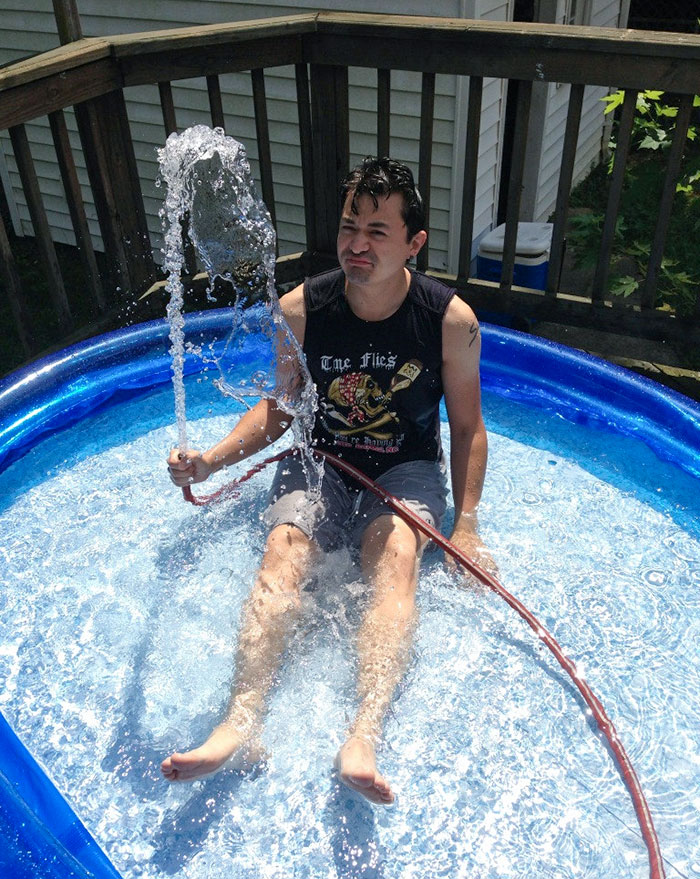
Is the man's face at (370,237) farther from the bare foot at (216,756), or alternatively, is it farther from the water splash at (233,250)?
the bare foot at (216,756)

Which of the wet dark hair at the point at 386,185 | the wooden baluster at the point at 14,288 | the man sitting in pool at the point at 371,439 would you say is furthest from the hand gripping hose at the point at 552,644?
the wooden baluster at the point at 14,288

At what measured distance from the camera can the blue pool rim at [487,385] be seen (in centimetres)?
307

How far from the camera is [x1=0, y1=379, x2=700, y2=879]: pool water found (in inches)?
73.5

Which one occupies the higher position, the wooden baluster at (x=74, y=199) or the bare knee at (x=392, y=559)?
the wooden baluster at (x=74, y=199)

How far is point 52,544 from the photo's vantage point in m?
2.76

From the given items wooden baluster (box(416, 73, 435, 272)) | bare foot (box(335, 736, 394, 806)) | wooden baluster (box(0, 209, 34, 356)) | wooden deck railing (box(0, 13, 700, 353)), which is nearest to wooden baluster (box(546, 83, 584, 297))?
wooden deck railing (box(0, 13, 700, 353))

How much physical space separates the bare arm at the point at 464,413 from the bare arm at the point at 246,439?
438 millimetres

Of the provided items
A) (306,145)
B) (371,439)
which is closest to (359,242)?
(371,439)

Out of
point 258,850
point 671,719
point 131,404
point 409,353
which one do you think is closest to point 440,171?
point 131,404

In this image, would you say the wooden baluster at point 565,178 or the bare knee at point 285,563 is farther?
the wooden baluster at point 565,178

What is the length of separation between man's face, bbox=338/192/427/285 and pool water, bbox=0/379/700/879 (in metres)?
0.84

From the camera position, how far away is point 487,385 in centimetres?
356

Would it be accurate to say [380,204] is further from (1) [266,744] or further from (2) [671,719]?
(2) [671,719]

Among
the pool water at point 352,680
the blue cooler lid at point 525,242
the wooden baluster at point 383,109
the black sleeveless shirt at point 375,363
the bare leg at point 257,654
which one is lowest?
the pool water at point 352,680
